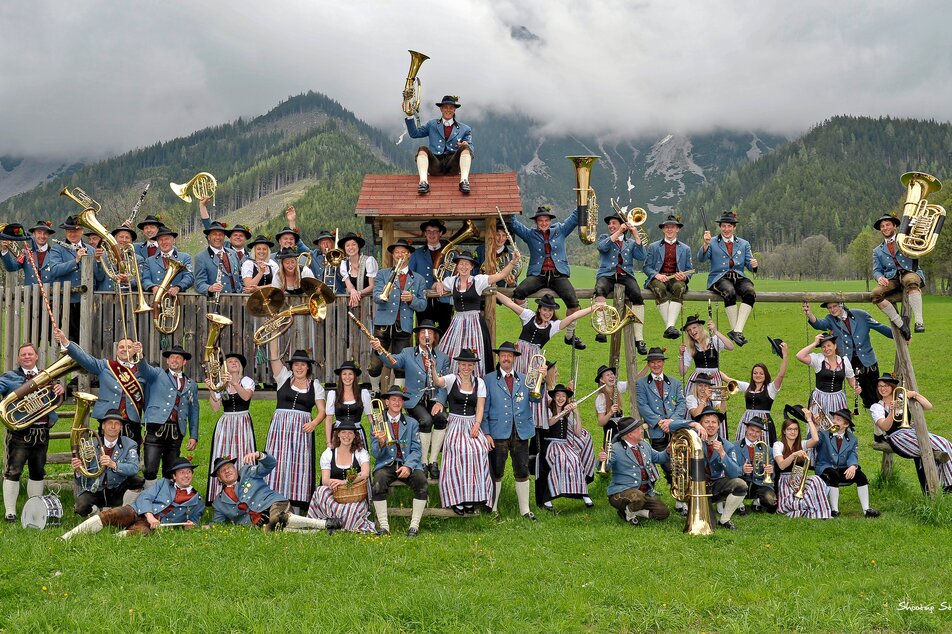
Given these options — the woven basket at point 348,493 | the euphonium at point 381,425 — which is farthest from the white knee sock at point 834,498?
the woven basket at point 348,493

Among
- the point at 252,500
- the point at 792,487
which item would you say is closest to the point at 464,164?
the point at 252,500

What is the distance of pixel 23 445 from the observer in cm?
1138

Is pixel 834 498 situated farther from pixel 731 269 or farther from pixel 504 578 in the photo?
pixel 504 578

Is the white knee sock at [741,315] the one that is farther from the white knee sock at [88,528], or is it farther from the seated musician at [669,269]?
the white knee sock at [88,528]

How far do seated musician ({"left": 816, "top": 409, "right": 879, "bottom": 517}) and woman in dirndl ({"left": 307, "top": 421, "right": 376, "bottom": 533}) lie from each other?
6.82m

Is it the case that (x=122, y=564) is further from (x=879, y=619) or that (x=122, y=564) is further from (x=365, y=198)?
(x=879, y=619)

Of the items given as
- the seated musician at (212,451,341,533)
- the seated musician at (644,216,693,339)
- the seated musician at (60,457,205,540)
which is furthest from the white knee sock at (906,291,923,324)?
the seated musician at (60,457,205,540)

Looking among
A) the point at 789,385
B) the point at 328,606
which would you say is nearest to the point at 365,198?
the point at 328,606

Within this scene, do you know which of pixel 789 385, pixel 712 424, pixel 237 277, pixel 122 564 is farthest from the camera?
pixel 789 385

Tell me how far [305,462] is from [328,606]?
4.13 meters

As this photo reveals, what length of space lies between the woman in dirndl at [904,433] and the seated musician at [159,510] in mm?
10271

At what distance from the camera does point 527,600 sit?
8164 millimetres

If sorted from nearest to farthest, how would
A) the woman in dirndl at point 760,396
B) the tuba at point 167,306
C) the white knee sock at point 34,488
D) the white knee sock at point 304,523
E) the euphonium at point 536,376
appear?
the white knee sock at point 304,523 < the white knee sock at point 34,488 < the euphonium at point 536,376 < the tuba at point 167,306 < the woman in dirndl at point 760,396

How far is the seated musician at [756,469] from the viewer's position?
12.2 m
